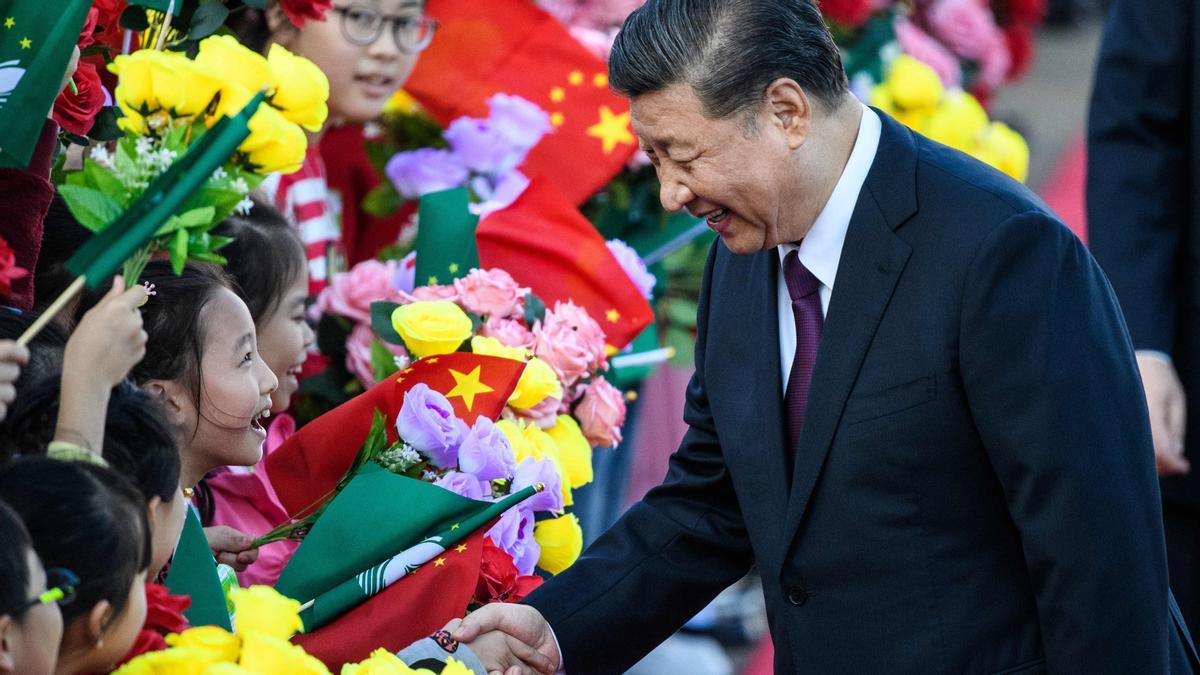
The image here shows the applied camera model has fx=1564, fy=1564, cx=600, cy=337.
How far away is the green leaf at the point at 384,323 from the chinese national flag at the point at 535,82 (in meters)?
0.97

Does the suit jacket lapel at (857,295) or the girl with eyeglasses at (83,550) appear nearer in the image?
the girl with eyeglasses at (83,550)

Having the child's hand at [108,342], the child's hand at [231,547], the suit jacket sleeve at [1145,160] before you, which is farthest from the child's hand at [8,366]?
the suit jacket sleeve at [1145,160]

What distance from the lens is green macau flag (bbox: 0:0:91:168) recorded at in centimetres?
192

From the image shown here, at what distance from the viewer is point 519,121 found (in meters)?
3.72

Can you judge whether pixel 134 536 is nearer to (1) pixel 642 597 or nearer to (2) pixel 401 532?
(2) pixel 401 532

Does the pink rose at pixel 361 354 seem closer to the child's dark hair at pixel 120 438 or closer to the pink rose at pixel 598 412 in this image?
the pink rose at pixel 598 412

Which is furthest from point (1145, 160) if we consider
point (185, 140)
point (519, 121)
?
point (185, 140)

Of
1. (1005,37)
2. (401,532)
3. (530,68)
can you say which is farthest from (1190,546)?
(1005,37)

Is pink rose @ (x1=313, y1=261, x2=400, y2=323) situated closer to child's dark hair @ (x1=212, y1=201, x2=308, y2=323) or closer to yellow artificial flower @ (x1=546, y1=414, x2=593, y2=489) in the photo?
child's dark hair @ (x1=212, y1=201, x2=308, y2=323)

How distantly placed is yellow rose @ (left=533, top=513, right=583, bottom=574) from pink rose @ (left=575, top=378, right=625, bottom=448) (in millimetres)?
303

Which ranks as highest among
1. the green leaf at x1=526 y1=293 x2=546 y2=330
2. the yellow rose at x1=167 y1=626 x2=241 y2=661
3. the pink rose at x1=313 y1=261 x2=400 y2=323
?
the yellow rose at x1=167 y1=626 x2=241 y2=661

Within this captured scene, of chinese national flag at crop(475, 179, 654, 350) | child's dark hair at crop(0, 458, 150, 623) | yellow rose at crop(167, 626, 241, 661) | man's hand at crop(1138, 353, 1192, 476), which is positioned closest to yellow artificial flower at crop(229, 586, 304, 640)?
yellow rose at crop(167, 626, 241, 661)

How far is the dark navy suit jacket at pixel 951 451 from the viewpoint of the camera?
2.02 m

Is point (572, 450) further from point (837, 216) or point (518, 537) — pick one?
point (837, 216)
